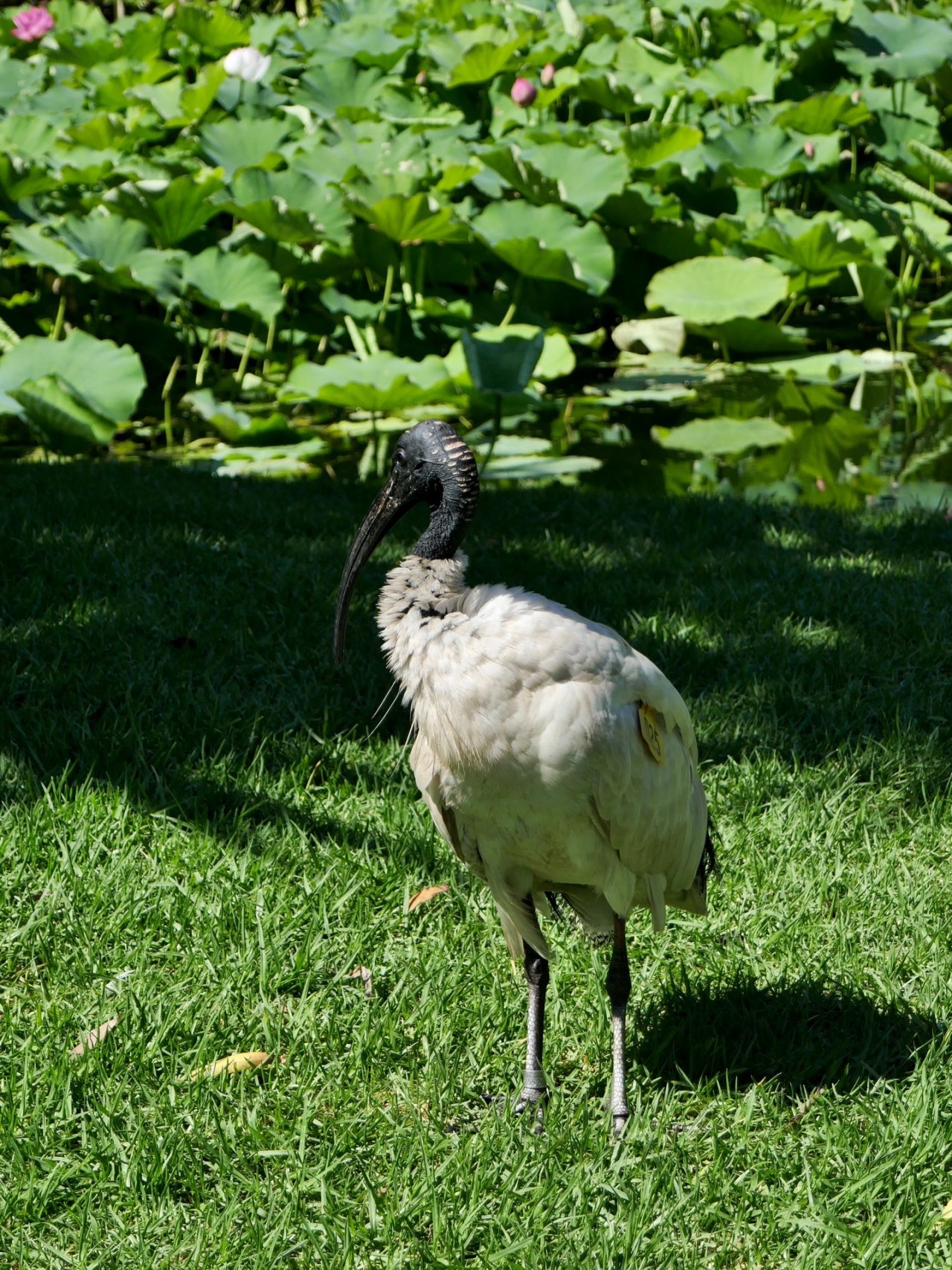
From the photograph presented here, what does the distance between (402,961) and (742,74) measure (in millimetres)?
9432

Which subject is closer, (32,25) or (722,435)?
(722,435)

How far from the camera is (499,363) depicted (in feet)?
21.1

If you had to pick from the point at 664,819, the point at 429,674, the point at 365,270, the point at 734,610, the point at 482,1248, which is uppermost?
the point at 429,674

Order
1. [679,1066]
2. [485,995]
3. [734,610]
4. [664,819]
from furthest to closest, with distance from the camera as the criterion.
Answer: [734,610], [485,995], [679,1066], [664,819]

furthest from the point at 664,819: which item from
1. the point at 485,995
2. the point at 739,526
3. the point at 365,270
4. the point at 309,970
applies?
the point at 365,270

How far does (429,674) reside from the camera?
217cm

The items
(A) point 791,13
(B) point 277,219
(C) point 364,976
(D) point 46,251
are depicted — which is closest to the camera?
(C) point 364,976

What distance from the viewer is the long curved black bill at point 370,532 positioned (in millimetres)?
2477

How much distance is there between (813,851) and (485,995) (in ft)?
2.91

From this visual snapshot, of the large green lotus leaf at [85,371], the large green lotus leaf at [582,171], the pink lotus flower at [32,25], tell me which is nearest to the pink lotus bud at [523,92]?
the large green lotus leaf at [582,171]

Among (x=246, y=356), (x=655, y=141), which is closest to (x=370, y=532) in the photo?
(x=246, y=356)

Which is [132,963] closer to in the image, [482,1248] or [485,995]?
[485,995]

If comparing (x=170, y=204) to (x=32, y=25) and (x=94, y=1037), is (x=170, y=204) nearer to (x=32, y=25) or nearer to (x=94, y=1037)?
(x=32, y=25)

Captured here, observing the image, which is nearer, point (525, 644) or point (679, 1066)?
point (525, 644)
